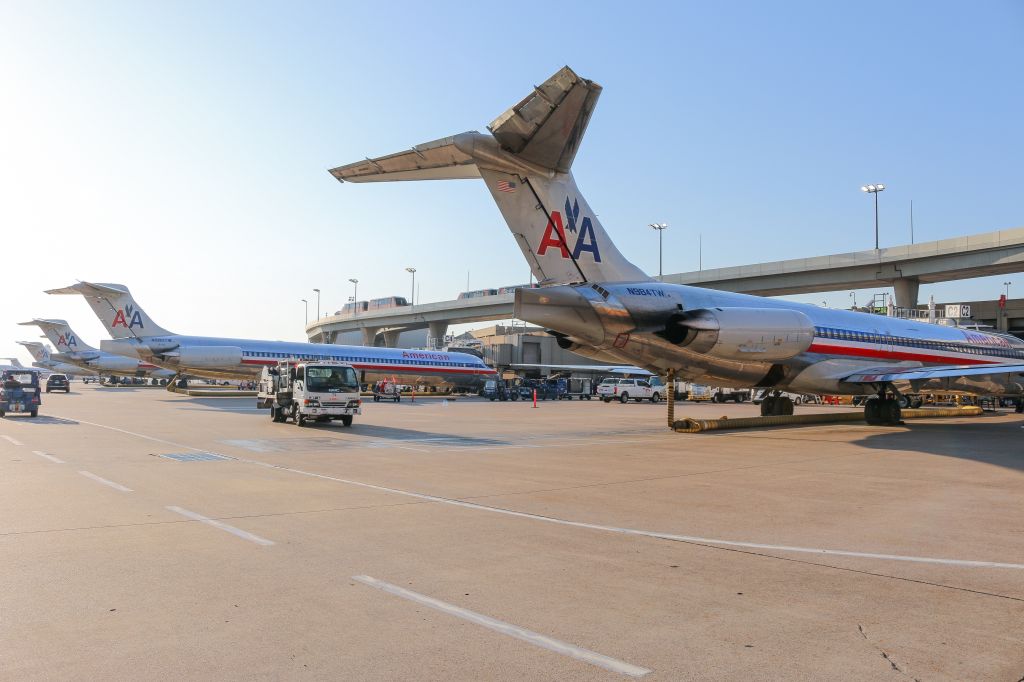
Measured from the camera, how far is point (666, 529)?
791 centimetres

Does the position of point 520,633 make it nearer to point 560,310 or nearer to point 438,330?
point 560,310

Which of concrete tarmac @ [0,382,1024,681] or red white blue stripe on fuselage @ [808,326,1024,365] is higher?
red white blue stripe on fuselage @ [808,326,1024,365]

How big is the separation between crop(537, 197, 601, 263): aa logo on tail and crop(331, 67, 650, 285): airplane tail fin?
0.02 metres

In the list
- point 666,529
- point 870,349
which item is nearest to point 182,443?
point 666,529

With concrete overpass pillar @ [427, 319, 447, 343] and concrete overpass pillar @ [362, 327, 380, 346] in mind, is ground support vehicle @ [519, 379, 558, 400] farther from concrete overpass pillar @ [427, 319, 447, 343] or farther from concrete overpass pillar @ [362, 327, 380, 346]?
concrete overpass pillar @ [362, 327, 380, 346]

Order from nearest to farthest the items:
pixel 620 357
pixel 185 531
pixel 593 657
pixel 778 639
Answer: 1. pixel 593 657
2. pixel 778 639
3. pixel 185 531
4. pixel 620 357

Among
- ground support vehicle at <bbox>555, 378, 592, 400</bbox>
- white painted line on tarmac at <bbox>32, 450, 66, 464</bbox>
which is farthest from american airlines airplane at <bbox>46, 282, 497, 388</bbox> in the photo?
white painted line on tarmac at <bbox>32, 450, 66, 464</bbox>

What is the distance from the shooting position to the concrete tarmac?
4.15 meters

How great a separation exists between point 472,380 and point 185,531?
47680 millimetres

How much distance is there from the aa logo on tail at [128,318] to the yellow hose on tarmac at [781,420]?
1299 inches

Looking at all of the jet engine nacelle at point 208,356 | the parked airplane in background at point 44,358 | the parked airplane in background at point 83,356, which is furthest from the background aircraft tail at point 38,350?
the jet engine nacelle at point 208,356

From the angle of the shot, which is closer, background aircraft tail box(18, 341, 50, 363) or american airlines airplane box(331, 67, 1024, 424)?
american airlines airplane box(331, 67, 1024, 424)

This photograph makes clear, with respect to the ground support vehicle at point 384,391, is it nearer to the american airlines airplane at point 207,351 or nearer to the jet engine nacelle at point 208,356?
the american airlines airplane at point 207,351

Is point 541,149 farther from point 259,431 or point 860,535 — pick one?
point 259,431
